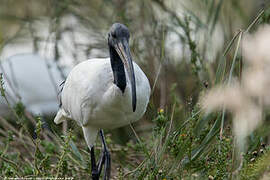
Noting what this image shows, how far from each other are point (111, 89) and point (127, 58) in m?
0.21

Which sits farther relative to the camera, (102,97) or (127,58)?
(102,97)

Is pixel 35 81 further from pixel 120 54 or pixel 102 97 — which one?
pixel 120 54

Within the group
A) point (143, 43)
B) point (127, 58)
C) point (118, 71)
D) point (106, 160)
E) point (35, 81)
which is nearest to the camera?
point (127, 58)

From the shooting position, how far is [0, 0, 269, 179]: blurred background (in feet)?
10.5

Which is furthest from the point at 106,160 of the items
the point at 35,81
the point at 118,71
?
the point at 35,81

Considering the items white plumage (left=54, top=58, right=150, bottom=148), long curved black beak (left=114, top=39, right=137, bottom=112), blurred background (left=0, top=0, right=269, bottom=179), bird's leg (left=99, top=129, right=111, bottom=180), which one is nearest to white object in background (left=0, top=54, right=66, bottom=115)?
blurred background (left=0, top=0, right=269, bottom=179)

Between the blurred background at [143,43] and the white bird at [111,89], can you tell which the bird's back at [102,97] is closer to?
the white bird at [111,89]

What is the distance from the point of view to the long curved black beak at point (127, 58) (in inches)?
75.4

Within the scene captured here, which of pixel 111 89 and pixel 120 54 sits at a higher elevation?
pixel 120 54

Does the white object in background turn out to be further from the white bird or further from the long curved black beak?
the long curved black beak

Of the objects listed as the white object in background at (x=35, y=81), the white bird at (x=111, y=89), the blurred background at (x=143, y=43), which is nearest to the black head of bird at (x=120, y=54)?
the white bird at (x=111, y=89)

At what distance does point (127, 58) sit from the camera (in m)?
1.96

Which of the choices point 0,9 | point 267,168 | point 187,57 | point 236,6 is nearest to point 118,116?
point 267,168

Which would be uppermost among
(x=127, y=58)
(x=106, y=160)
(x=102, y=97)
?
(x=127, y=58)
